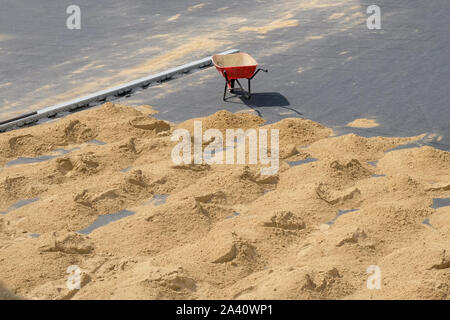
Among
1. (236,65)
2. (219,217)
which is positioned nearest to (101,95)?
(236,65)

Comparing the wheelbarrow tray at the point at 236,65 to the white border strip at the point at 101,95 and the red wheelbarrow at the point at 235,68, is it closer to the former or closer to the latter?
the red wheelbarrow at the point at 235,68

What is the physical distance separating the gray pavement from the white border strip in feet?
1.05

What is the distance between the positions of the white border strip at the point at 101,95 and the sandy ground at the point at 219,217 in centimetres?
66

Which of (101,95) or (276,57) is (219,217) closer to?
(101,95)

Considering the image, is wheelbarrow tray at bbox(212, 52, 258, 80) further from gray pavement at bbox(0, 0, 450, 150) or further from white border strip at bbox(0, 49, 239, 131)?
white border strip at bbox(0, 49, 239, 131)

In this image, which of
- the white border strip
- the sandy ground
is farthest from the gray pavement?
the sandy ground

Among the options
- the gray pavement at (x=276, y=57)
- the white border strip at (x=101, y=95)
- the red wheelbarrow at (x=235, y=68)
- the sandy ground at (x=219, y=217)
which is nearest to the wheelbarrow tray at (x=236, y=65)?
the red wheelbarrow at (x=235, y=68)

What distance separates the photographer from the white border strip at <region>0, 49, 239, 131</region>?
13.0m

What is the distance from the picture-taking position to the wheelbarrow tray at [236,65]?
13.2 meters

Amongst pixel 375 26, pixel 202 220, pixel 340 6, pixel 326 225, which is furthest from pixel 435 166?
pixel 340 6

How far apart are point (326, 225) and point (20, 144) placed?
222 inches

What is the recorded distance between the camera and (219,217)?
371 inches

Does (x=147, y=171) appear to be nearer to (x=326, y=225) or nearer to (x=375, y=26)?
(x=326, y=225)

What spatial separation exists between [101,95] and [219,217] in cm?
562
